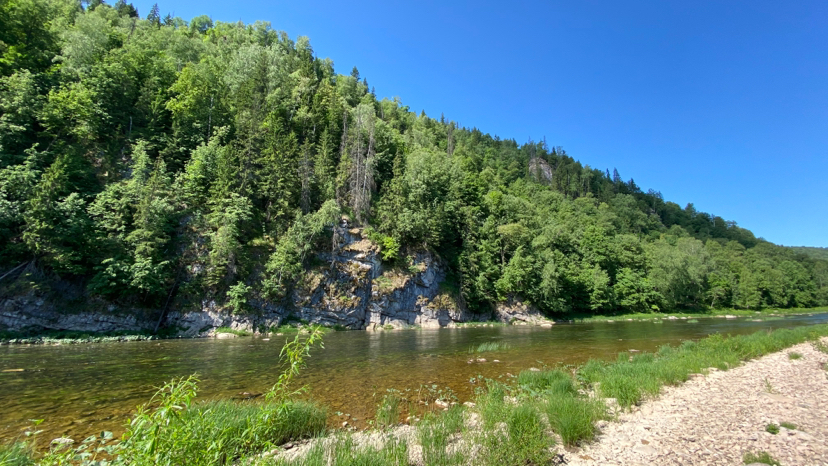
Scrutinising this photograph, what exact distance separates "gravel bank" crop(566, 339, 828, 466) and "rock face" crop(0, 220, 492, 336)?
34.1 metres

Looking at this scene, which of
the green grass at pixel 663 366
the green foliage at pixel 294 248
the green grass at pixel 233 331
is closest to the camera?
the green grass at pixel 663 366

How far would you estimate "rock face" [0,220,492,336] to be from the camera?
27.5 meters

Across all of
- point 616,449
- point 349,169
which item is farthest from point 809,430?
point 349,169

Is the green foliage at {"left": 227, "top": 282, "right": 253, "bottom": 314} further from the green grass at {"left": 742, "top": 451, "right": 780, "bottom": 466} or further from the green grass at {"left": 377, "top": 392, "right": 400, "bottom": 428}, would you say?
the green grass at {"left": 742, "top": 451, "right": 780, "bottom": 466}

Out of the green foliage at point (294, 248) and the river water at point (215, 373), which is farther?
the green foliage at point (294, 248)

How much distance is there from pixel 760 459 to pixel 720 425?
2.22 meters

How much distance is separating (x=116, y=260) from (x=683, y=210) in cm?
22071

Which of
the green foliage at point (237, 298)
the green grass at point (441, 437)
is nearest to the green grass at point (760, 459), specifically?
the green grass at point (441, 437)

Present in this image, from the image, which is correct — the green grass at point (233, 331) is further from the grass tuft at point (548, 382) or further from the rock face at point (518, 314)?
the rock face at point (518, 314)

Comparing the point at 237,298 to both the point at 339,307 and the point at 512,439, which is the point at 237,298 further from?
the point at 512,439

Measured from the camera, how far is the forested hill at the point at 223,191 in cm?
3005

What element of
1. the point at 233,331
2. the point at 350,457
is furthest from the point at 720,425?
the point at 233,331

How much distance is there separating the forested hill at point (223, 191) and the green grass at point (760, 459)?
120 ft

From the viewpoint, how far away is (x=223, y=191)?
126ft
